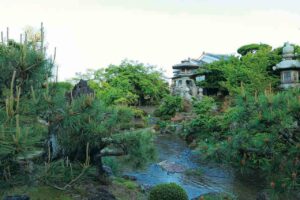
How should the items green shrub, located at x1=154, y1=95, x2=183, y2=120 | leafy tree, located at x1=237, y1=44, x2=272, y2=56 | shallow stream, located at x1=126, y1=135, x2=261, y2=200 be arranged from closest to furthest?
shallow stream, located at x1=126, y1=135, x2=261, y2=200
green shrub, located at x1=154, y1=95, x2=183, y2=120
leafy tree, located at x1=237, y1=44, x2=272, y2=56

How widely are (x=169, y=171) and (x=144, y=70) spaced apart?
14.9 meters

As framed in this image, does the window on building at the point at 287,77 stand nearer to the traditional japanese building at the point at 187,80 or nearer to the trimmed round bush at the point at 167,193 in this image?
the traditional japanese building at the point at 187,80

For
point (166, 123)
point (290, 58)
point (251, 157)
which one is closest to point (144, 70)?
point (166, 123)

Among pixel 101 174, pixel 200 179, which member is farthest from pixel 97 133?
pixel 200 179

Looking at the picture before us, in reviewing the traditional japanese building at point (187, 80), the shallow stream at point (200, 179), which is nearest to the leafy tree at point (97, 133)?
the shallow stream at point (200, 179)

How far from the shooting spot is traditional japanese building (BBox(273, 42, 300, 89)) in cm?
1841

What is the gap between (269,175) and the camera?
3.74m

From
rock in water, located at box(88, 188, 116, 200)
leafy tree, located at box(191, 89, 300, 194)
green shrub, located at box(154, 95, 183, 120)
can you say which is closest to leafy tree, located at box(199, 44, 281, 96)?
green shrub, located at box(154, 95, 183, 120)

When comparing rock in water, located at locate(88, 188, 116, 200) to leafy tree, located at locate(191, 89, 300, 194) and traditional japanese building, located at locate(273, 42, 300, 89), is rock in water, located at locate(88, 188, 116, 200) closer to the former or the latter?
leafy tree, located at locate(191, 89, 300, 194)

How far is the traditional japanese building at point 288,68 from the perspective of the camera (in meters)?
18.4

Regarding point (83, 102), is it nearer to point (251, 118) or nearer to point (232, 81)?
point (251, 118)

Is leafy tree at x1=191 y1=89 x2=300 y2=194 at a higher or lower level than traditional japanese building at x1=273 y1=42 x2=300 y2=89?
lower

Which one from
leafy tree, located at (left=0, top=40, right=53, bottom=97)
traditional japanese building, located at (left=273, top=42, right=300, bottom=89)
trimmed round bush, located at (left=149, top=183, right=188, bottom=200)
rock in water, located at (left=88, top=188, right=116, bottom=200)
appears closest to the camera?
leafy tree, located at (left=0, top=40, right=53, bottom=97)

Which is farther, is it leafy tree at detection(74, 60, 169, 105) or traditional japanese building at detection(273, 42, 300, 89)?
leafy tree at detection(74, 60, 169, 105)
